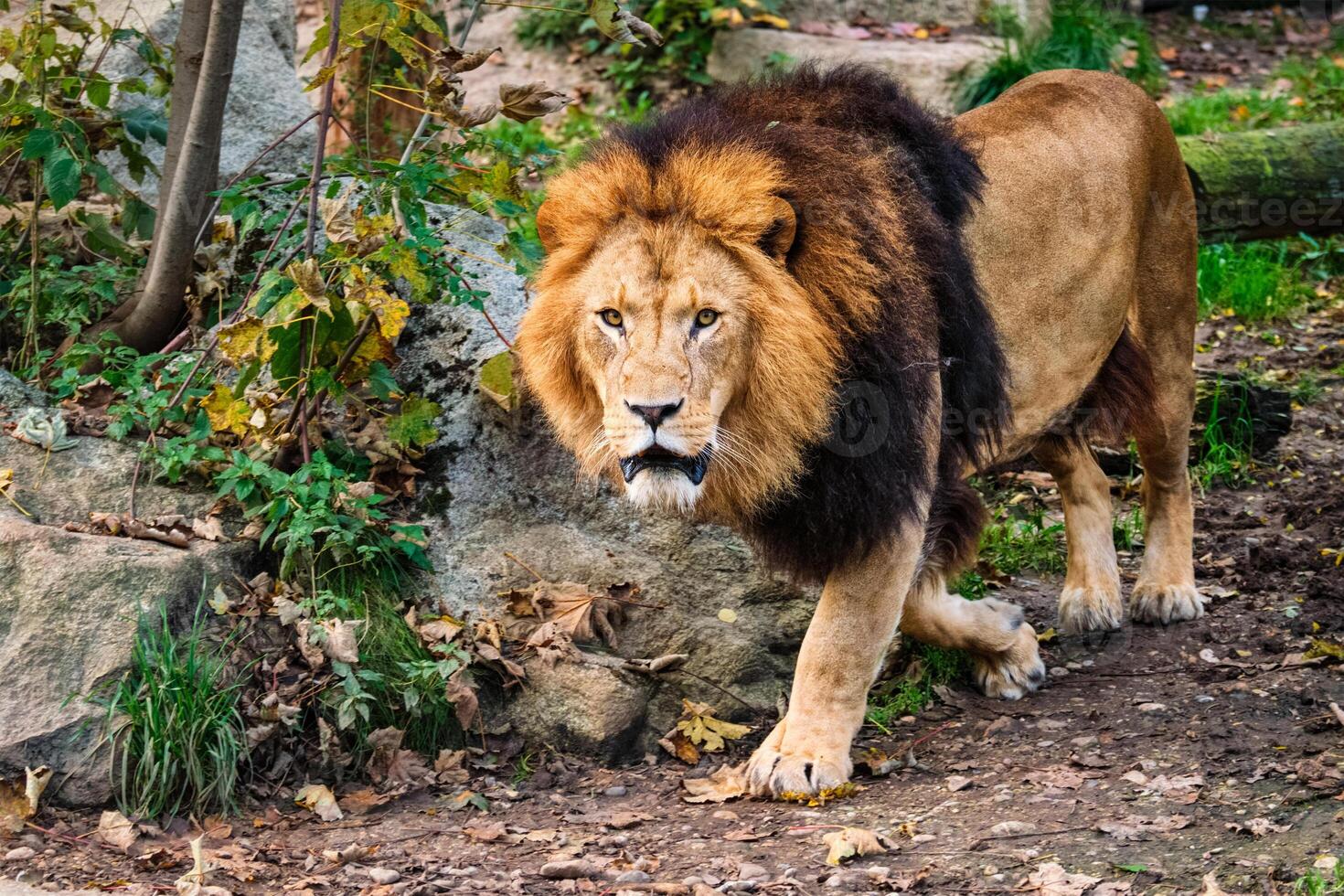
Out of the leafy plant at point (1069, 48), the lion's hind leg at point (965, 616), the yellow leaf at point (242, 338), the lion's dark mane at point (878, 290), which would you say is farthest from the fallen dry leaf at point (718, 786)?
the leafy plant at point (1069, 48)

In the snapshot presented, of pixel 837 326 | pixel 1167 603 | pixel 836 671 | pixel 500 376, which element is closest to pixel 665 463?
pixel 837 326

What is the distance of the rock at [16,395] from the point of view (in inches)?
182

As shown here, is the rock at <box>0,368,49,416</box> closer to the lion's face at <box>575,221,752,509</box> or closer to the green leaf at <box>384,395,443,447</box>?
the green leaf at <box>384,395,443,447</box>

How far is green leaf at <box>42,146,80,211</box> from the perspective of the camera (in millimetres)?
4637

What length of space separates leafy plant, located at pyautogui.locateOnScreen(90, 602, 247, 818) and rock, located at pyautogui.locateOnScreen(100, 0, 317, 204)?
2.36 m

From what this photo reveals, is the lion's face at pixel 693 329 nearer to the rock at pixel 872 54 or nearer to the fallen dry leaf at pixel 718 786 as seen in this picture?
the fallen dry leaf at pixel 718 786

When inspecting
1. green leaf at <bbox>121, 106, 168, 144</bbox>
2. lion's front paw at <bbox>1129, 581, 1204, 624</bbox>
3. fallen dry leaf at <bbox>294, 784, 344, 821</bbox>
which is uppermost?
green leaf at <bbox>121, 106, 168, 144</bbox>

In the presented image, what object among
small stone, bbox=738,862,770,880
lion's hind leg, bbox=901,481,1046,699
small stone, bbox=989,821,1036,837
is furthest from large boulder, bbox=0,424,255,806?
small stone, bbox=989,821,1036,837

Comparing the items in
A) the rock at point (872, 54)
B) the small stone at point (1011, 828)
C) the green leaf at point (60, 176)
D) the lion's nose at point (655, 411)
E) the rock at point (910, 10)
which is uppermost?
the rock at point (910, 10)

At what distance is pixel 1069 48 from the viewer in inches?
370

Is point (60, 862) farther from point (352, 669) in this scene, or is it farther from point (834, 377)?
point (834, 377)

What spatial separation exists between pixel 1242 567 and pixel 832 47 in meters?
5.21

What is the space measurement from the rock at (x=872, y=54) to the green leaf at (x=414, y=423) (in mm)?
5305

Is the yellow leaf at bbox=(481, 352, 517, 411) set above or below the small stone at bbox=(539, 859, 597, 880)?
above
